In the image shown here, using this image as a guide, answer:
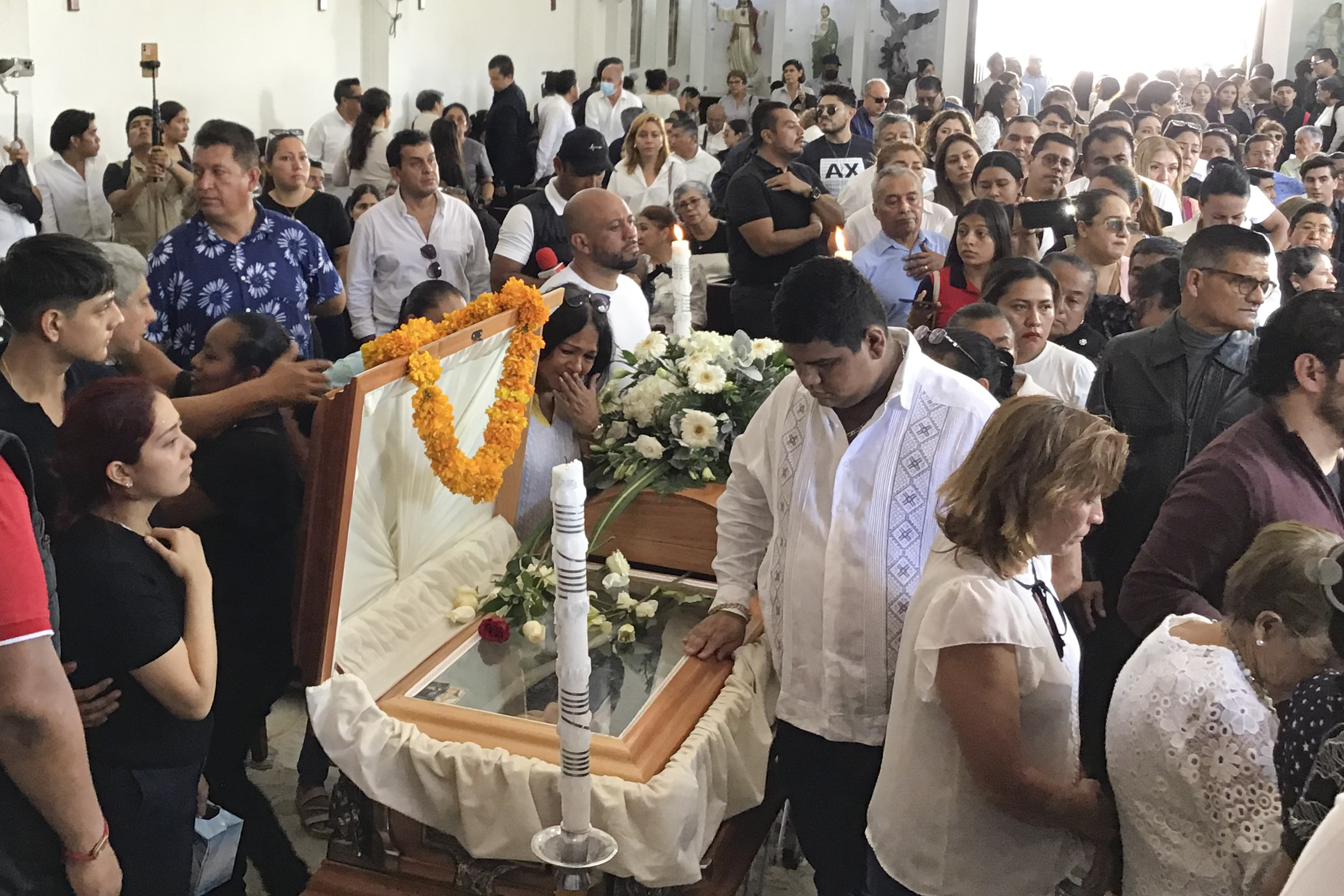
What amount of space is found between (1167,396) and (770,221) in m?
2.62

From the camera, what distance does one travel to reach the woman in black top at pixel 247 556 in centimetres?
288

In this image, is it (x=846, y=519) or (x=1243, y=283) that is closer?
(x=846, y=519)

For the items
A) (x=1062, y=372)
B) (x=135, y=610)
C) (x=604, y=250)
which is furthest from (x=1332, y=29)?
(x=135, y=610)

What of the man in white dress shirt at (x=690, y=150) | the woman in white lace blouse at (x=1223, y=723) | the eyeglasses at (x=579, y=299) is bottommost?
the woman in white lace blouse at (x=1223, y=723)

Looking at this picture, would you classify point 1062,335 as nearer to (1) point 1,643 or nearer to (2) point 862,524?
(2) point 862,524

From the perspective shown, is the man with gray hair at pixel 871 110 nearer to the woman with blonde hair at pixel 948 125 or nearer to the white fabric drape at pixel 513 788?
the woman with blonde hair at pixel 948 125

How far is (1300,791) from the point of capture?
4.96ft

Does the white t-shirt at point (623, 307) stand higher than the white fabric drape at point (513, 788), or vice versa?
the white t-shirt at point (623, 307)

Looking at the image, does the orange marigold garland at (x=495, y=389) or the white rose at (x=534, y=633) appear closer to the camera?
the orange marigold garland at (x=495, y=389)

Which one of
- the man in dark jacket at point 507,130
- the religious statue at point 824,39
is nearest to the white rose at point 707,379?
the man in dark jacket at point 507,130

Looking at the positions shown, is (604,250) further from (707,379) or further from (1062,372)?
(1062,372)

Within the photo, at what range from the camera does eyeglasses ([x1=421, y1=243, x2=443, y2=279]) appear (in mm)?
5254

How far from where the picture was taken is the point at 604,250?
4074mm

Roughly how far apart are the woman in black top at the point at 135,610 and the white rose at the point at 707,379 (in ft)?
4.07
